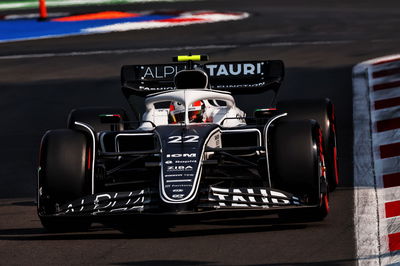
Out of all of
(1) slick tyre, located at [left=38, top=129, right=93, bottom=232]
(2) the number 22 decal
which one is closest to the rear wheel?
(2) the number 22 decal

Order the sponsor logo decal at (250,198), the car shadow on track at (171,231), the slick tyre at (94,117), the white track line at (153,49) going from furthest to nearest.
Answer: the white track line at (153,49), the slick tyre at (94,117), the car shadow on track at (171,231), the sponsor logo decal at (250,198)

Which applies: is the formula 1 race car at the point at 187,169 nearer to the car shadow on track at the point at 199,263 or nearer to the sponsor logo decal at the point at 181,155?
the sponsor logo decal at the point at 181,155

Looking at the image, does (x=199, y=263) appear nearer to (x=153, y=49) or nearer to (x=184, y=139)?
(x=184, y=139)

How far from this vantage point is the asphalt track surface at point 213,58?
9789 mm

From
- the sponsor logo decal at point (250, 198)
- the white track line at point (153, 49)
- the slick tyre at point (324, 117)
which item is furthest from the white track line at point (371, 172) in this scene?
the white track line at point (153, 49)

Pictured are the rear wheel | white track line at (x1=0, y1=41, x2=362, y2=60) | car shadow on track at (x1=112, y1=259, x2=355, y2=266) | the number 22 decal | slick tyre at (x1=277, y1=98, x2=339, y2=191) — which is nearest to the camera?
car shadow on track at (x1=112, y1=259, x2=355, y2=266)

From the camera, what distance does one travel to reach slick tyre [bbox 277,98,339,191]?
41.1 ft

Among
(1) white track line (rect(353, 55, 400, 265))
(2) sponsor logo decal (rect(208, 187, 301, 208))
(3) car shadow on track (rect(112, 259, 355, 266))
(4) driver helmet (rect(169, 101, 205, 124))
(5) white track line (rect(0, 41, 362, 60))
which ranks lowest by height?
(5) white track line (rect(0, 41, 362, 60))

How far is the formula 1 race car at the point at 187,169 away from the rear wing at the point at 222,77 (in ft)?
3.62

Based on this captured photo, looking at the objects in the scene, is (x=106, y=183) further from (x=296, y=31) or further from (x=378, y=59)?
(x=296, y=31)

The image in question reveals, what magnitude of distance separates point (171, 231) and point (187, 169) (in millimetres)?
583

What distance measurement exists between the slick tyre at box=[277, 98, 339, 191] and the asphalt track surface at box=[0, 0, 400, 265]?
212 mm

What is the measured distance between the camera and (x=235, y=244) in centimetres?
1002

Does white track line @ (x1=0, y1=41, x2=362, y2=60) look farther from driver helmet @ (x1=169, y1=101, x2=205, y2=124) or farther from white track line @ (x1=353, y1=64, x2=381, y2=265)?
driver helmet @ (x1=169, y1=101, x2=205, y2=124)
